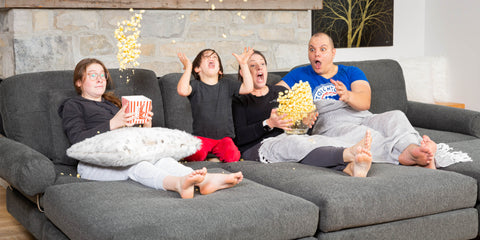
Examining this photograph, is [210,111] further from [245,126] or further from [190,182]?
[190,182]

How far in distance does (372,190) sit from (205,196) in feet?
2.36

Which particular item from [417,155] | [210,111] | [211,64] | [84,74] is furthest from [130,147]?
[417,155]

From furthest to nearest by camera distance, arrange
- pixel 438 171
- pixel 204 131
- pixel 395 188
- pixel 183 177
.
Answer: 1. pixel 204 131
2. pixel 438 171
3. pixel 395 188
4. pixel 183 177

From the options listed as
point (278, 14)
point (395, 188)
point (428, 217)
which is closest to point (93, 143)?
point (395, 188)

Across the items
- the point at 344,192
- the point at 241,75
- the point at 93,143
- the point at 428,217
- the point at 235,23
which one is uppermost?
the point at 235,23

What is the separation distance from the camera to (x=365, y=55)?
5.45 meters

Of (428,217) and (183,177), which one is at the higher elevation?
(183,177)

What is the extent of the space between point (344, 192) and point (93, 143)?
1135mm

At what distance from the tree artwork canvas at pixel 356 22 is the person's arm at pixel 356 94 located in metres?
1.65

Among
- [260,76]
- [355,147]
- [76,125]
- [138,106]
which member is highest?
[260,76]

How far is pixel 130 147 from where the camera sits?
2.63 meters

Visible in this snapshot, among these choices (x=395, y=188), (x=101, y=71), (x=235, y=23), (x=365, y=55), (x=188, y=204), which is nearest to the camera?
(x=188, y=204)

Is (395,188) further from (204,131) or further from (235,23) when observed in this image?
(235,23)

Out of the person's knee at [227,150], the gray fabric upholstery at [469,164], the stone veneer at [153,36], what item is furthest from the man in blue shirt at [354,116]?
the stone veneer at [153,36]
